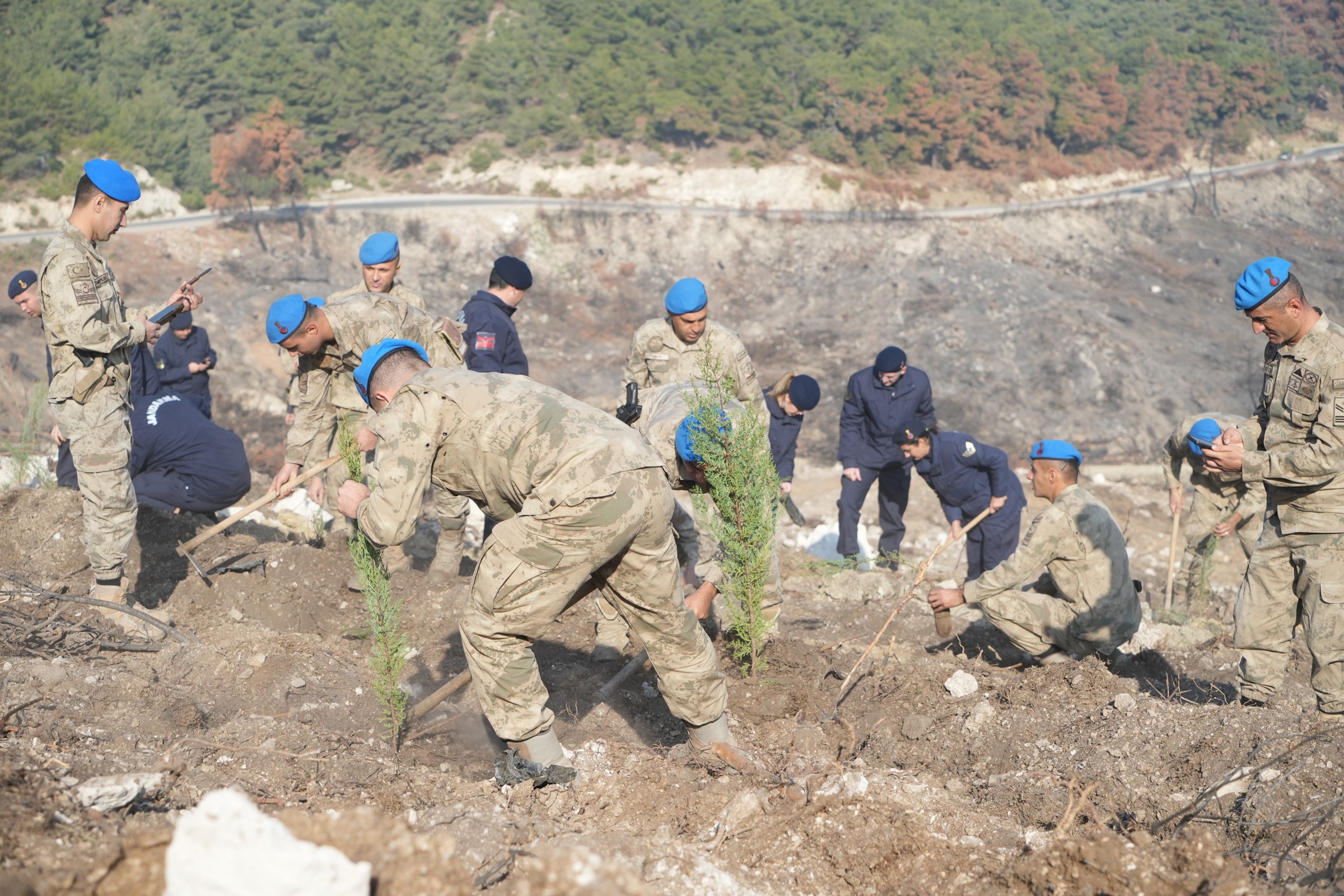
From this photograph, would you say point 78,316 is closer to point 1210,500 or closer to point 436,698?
point 436,698

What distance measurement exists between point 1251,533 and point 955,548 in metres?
3.57

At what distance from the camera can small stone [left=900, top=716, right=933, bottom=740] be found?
14.5 feet

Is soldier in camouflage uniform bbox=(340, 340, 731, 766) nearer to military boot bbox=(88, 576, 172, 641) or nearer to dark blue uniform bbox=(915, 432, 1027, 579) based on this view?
military boot bbox=(88, 576, 172, 641)

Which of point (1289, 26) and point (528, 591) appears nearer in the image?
point (528, 591)

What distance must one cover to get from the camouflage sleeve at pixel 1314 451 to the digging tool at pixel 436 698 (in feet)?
11.4

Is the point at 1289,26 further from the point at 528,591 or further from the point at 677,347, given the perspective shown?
the point at 528,591

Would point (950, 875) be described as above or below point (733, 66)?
above

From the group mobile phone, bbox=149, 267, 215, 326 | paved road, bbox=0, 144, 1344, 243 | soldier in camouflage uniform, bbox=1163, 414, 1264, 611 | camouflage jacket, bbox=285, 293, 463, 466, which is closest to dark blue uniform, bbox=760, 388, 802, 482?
camouflage jacket, bbox=285, 293, 463, 466

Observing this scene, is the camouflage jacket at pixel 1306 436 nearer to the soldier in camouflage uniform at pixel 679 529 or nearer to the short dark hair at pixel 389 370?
the soldier in camouflage uniform at pixel 679 529

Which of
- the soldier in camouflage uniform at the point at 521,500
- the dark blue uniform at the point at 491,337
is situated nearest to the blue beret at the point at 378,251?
the dark blue uniform at the point at 491,337

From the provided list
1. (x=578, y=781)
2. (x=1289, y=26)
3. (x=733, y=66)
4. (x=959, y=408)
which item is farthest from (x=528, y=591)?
(x=1289, y=26)

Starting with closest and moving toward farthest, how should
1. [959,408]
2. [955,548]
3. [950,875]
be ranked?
1. [950,875]
2. [955,548]
3. [959,408]

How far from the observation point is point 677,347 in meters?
5.90

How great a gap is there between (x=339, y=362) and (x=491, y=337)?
1.01 m
